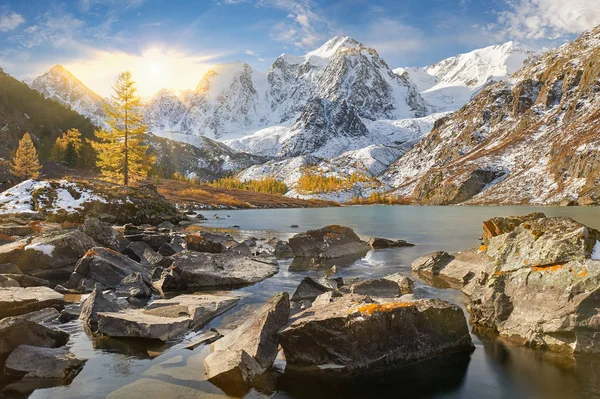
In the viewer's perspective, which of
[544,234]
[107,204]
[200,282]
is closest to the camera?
[544,234]

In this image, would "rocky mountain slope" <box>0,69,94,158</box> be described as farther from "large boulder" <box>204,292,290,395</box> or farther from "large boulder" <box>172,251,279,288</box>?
"large boulder" <box>204,292,290,395</box>

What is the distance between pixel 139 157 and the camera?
60969 millimetres

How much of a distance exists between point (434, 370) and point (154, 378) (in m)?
6.98

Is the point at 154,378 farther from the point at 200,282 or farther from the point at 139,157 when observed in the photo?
the point at 139,157

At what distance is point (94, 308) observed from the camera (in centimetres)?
1291

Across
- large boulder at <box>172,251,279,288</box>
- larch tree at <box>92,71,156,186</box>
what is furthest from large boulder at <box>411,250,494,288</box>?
larch tree at <box>92,71,156,186</box>

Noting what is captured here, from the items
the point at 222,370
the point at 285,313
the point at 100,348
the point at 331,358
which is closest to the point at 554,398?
the point at 331,358

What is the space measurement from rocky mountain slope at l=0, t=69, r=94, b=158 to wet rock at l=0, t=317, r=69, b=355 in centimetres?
16499

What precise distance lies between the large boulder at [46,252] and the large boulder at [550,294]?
19.7m

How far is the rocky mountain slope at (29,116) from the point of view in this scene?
15225 cm

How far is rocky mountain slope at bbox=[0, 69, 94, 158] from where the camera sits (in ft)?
500

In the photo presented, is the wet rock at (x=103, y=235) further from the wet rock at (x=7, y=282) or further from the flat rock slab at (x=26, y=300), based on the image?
the flat rock slab at (x=26, y=300)

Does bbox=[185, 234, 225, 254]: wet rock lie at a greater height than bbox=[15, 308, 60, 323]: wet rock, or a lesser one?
greater

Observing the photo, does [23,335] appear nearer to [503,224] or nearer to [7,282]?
[7,282]
